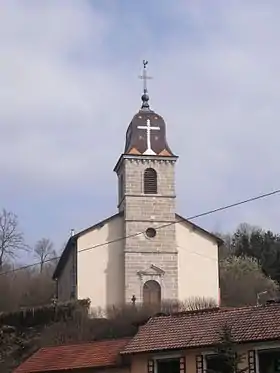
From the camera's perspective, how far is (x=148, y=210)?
52.9m

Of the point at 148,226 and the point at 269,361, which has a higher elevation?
the point at 148,226

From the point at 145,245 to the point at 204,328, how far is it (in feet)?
77.0

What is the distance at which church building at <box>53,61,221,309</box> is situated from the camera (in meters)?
51.7

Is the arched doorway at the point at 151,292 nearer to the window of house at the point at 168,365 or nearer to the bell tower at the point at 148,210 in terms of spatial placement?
the bell tower at the point at 148,210

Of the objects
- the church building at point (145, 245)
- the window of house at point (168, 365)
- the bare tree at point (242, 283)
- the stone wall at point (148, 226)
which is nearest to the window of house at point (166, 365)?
the window of house at point (168, 365)

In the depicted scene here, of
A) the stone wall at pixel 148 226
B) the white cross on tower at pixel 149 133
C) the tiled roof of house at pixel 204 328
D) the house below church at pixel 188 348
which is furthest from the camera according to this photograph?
the white cross on tower at pixel 149 133

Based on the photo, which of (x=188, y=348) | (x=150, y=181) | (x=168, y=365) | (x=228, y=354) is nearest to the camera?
(x=228, y=354)

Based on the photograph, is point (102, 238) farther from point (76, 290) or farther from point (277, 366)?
point (277, 366)

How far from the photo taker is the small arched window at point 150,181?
5338 centimetres

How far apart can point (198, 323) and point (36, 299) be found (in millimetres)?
34347

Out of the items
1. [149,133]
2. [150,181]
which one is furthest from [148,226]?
[149,133]

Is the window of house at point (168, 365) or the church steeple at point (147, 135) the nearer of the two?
the window of house at point (168, 365)

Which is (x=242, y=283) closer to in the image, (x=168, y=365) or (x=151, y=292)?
(x=151, y=292)

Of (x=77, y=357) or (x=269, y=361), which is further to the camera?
(x=77, y=357)
